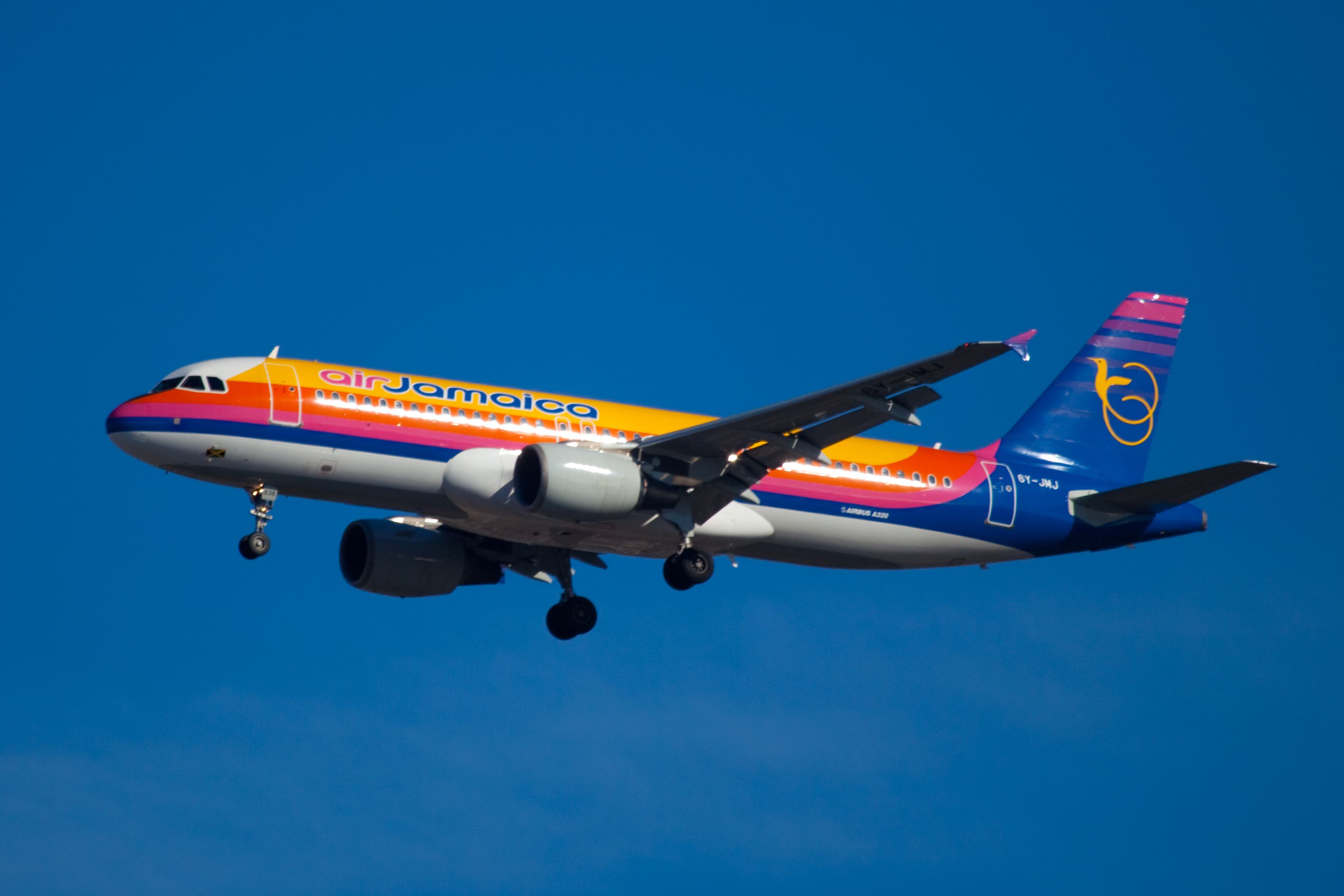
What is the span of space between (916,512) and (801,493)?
10.7ft

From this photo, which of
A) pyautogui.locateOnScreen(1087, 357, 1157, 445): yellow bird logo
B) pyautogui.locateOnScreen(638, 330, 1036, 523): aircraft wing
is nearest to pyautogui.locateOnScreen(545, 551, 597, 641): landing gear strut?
pyautogui.locateOnScreen(638, 330, 1036, 523): aircraft wing

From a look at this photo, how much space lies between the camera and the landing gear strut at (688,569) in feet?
112

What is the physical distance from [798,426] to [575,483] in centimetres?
489

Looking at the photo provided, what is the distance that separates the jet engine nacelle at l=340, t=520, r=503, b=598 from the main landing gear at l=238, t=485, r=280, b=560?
465 centimetres

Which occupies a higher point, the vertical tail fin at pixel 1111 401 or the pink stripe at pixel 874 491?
the vertical tail fin at pixel 1111 401

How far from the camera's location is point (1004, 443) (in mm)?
39719

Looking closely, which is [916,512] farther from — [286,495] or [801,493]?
[286,495]

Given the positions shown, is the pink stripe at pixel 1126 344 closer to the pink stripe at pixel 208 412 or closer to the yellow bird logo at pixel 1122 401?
the yellow bird logo at pixel 1122 401

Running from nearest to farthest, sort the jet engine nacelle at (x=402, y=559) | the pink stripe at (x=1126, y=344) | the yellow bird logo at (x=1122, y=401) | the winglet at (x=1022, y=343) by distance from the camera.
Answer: the winglet at (x=1022, y=343), the jet engine nacelle at (x=402, y=559), the yellow bird logo at (x=1122, y=401), the pink stripe at (x=1126, y=344)

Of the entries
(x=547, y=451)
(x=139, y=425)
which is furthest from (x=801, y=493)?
(x=139, y=425)

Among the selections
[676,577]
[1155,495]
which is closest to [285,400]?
[676,577]

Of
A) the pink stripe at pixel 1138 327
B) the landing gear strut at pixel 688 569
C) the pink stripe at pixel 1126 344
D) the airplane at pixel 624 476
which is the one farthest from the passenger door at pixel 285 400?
the pink stripe at pixel 1138 327

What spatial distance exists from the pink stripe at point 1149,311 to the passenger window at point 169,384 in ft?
84.4

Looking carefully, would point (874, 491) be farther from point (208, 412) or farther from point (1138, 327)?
point (208, 412)
